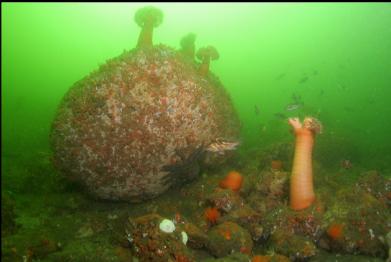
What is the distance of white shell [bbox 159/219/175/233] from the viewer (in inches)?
210

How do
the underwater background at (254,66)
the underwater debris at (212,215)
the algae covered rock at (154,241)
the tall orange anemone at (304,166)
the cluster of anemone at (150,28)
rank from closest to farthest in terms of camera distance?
the algae covered rock at (154,241)
the tall orange anemone at (304,166)
the underwater debris at (212,215)
the cluster of anemone at (150,28)
the underwater background at (254,66)

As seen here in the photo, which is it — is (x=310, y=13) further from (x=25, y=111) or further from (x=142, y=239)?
(x=142, y=239)

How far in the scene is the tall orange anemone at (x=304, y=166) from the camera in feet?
22.1

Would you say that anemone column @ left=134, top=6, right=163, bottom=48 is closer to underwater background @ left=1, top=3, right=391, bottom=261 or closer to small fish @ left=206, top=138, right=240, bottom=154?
underwater background @ left=1, top=3, right=391, bottom=261

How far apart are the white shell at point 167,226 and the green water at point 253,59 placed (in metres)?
8.60

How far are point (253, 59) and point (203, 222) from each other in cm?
9245

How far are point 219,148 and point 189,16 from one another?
128256mm

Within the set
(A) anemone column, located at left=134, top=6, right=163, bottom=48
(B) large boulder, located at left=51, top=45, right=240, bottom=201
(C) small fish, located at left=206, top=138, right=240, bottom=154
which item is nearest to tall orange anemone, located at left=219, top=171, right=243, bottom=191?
(C) small fish, located at left=206, top=138, right=240, bottom=154

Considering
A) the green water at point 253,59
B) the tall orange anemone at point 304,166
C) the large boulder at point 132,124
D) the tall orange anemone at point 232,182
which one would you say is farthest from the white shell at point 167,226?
the green water at point 253,59

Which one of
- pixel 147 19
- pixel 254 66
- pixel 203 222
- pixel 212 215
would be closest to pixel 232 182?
pixel 212 215

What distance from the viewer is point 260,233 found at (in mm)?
6449

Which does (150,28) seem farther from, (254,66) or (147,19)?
(254,66)

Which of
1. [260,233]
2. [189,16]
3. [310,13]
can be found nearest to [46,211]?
[260,233]

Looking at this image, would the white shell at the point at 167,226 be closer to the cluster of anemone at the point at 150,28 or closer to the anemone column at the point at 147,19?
A: the cluster of anemone at the point at 150,28
